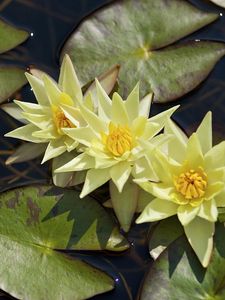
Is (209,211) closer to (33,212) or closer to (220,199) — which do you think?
(220,199)

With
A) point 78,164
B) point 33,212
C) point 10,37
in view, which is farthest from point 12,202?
point 10,37

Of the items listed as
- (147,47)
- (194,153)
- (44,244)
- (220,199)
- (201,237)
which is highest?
(147,47)

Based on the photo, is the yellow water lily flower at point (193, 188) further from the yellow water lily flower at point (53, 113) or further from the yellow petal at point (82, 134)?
the yellow water lily flower at point (53, 113)

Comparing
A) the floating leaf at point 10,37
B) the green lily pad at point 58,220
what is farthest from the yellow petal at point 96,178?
the floating leaf at point 10,37

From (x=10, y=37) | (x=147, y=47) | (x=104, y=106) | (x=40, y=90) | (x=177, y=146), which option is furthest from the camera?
(x=10, y=37)

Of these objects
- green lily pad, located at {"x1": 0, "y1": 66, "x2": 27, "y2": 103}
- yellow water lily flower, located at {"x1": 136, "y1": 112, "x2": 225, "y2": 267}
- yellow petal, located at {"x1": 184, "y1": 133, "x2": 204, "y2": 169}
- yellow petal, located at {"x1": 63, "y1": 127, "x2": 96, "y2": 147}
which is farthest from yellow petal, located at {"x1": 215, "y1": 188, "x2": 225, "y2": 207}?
green lily pad, located at {"x1": 0, "y1": 66, "x2": 27, "y2": 103}

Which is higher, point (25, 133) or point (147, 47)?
point (147, 47)
